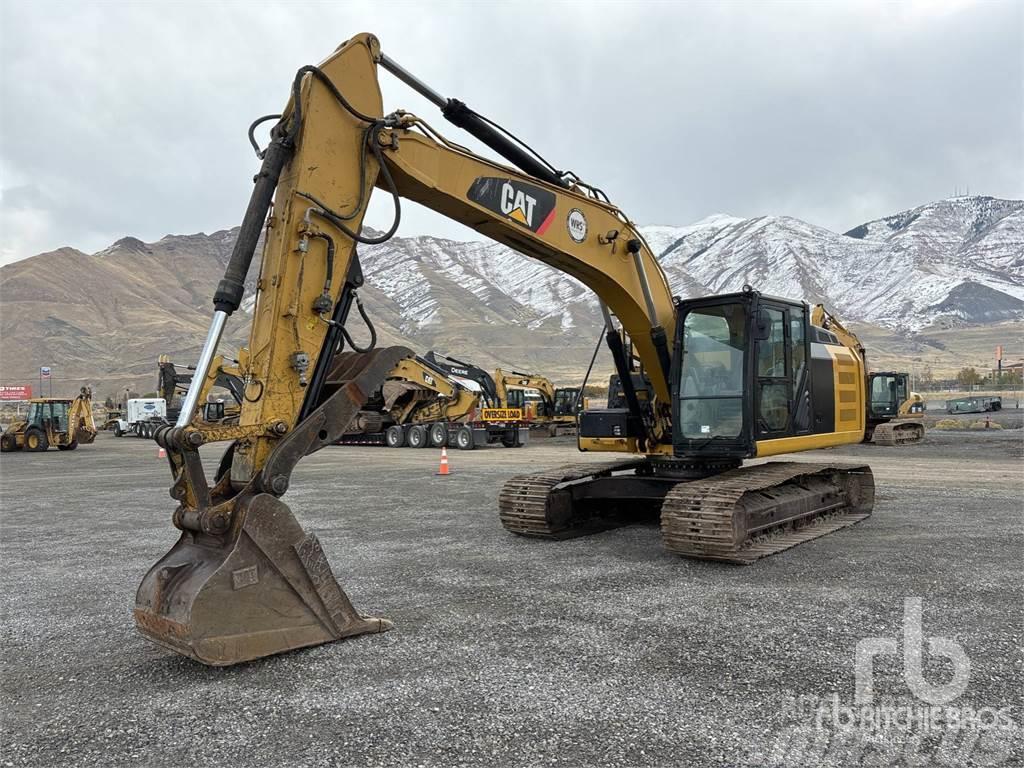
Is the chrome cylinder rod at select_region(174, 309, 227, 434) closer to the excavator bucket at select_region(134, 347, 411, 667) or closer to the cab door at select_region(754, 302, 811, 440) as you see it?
the excavator bucket at select_region(134, 347, 411, 667)

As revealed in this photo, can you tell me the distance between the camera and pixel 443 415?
1169 inches

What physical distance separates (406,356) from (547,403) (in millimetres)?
29721

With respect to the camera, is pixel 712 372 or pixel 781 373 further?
pixel 781 373

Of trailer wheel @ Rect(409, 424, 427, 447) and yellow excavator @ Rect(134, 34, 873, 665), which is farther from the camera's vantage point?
trailer wheel @ Rect(409, 424, 427, 447)

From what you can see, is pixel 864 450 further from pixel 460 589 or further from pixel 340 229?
pixel 340 229

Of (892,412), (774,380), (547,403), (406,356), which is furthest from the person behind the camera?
(547,403)

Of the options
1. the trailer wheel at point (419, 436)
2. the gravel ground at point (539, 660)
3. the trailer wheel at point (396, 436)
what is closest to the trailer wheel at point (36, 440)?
the trailer wheel at point (396, 436)

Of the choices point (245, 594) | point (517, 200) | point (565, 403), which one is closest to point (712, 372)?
point (517, 200)

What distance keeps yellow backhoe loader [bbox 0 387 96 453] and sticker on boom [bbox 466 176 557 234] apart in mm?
30995

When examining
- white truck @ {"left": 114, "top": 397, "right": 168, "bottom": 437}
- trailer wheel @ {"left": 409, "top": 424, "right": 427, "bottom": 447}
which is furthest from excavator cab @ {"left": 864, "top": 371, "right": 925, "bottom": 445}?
white truck @ {"left": 114, "top": 397, "right": 168, "bottom": 437}

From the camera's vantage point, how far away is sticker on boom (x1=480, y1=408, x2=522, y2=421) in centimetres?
2939

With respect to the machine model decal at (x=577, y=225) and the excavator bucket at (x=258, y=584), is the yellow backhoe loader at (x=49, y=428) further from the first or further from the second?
the excavator bucket at (x=258, y=584)

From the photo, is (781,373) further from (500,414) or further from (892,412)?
(892,412)

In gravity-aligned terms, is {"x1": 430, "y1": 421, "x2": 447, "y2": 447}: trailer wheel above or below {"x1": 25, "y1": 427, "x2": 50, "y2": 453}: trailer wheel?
above
